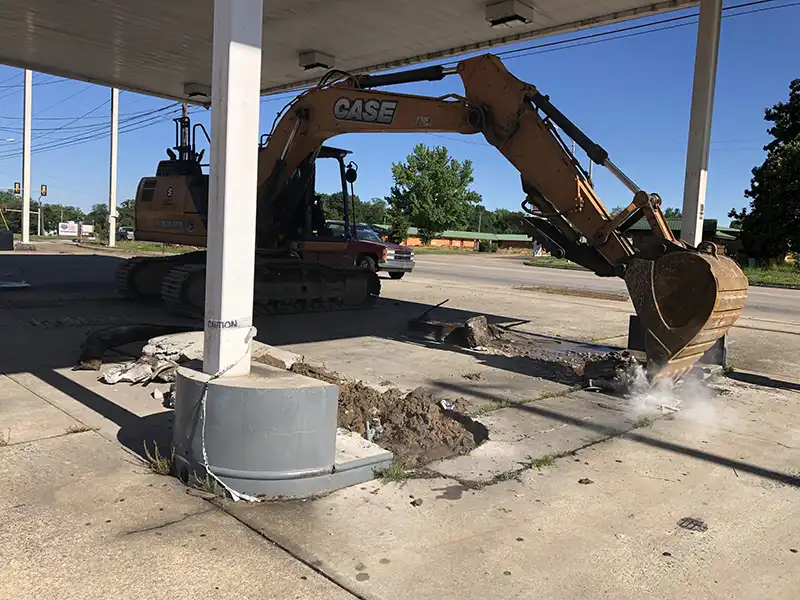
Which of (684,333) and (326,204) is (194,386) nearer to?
(684,333)

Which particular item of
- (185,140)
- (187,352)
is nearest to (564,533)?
(187,352)

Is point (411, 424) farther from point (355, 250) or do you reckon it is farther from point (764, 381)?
point (355, 250)

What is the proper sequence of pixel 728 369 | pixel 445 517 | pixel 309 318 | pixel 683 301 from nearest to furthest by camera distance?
1. pixel 445 517
2. pixel 683 301
3. pixel 728 369
4. pixel 309 318

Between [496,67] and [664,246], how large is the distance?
359 centimetres

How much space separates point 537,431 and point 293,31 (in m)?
9.65

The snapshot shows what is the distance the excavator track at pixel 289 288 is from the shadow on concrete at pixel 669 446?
253 inches

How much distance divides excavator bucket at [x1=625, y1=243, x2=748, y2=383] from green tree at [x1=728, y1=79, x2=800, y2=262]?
3696 cm

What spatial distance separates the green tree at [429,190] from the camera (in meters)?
74.9

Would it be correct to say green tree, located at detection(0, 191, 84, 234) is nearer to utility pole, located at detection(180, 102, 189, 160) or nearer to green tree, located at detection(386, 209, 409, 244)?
green tree, located at detection(386, 209, 409, 244)

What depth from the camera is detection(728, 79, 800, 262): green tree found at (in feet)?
127

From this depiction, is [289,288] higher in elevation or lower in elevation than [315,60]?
lower

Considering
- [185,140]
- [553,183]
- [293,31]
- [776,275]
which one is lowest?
[776,275]

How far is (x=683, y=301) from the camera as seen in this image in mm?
7098

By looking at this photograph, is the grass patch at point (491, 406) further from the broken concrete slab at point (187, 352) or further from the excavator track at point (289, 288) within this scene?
the excavator track at point (289, 288)
